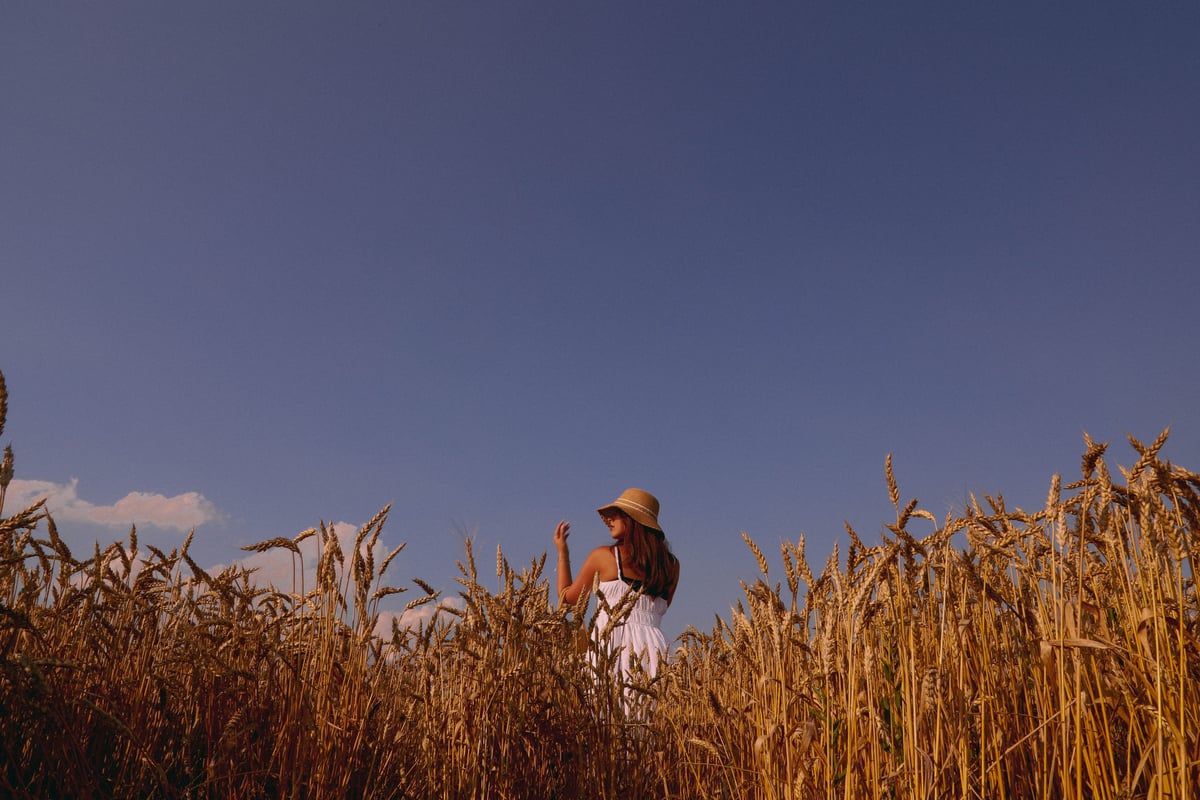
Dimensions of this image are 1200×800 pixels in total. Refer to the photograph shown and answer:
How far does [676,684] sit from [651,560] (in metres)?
2.52

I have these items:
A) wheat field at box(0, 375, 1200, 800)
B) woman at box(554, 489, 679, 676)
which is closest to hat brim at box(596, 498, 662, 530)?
woman at box(554, 489, 679, 676)

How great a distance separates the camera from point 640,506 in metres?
6.39

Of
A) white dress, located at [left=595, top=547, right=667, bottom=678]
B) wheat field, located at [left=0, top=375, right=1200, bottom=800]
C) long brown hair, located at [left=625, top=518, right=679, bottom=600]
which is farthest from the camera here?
long brown hair, located at [left=625, top=518, right=679, bottom=600]

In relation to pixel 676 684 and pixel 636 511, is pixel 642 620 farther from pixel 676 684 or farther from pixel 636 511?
pixel 676 684

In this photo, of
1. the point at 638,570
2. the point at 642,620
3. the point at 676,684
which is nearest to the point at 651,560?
the point at 638,570

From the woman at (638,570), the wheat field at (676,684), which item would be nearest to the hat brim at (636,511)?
the woman at (638,570)

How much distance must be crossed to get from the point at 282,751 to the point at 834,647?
183 centimetres

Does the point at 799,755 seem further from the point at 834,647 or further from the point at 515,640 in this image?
the point at 515,640

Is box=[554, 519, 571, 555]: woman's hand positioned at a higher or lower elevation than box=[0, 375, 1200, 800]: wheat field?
higher

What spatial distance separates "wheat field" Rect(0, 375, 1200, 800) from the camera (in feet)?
6.32

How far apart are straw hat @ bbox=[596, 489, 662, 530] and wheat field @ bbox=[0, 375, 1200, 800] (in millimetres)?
2301

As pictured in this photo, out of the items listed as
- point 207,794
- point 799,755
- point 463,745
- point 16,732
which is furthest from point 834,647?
point 16,732

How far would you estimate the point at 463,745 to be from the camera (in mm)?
3027

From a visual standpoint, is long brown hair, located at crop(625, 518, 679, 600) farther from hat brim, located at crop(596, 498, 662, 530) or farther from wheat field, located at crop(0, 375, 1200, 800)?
wheat field, located at crop(0, 375, 1200, 800)
